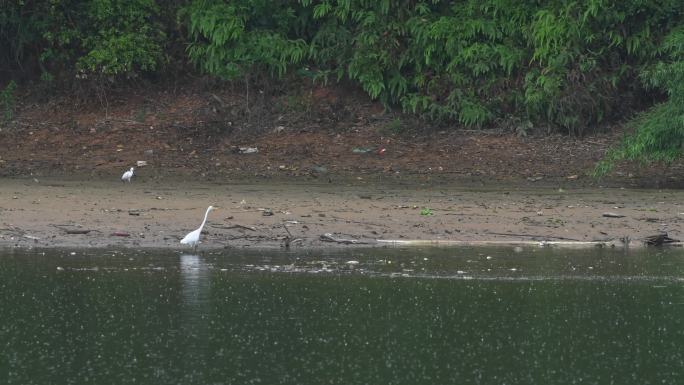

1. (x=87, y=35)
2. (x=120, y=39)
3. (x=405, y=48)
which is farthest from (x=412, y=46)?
(x=87, y=35)

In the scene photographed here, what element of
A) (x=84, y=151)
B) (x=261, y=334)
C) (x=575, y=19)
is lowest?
(x=84, y=151)

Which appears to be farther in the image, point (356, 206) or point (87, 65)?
point (87, 65)

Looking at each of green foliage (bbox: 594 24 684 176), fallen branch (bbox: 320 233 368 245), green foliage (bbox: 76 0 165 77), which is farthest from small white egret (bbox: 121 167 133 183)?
green foliage (bbox: 594 24 684 176)

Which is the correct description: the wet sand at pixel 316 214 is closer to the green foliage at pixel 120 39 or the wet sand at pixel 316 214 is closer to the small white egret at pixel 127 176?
the small white egret at pixel 127 176

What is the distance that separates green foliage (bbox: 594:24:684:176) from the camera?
15.9m

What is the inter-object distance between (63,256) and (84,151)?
19.1 feet

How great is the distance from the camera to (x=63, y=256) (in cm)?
1278

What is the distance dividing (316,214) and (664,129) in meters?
4.77

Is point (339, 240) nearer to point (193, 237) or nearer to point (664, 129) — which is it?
point (193, 237)

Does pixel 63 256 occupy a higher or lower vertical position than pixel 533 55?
lower

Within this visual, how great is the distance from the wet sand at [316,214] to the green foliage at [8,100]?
3495mm

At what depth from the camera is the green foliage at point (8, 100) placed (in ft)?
64.6

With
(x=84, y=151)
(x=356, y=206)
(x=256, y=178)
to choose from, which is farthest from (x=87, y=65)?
(x=356, y=206)

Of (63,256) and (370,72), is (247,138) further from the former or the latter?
(63,256)
